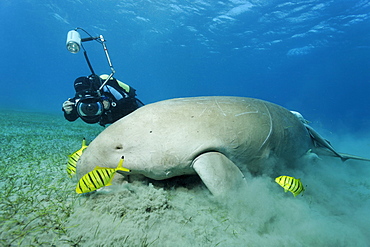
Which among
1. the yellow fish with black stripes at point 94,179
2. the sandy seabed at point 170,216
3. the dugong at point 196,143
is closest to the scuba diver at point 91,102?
the sandy seabed at point 170,216

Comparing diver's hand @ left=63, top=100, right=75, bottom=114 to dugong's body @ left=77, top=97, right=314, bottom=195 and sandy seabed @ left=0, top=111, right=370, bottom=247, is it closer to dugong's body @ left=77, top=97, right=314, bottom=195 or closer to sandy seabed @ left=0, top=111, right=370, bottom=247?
sandy seabed @ left=0, top=111, right=370, bottom=247

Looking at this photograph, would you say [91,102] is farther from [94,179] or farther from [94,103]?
[94,179]

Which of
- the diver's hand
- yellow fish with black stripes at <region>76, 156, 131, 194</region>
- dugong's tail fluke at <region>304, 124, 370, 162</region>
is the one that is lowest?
dugong's tail fluke at <region>304, 124, 370, 162</region>

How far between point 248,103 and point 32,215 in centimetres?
279

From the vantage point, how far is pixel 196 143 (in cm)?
204

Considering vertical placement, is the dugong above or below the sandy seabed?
above

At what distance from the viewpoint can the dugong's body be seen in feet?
6.57

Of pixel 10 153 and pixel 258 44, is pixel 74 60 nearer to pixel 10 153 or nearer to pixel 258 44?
pixel 258 44

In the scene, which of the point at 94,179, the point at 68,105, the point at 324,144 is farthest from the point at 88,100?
the point at 324,144

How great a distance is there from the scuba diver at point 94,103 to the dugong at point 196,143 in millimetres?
2447

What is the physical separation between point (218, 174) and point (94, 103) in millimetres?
3755

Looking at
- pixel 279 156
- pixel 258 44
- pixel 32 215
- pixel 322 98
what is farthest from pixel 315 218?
pixel 322 98

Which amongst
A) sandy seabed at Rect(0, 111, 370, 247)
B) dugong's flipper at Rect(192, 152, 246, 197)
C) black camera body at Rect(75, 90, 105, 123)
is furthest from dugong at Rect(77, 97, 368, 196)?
black camera body at Rect(75, 90, 105, 123)

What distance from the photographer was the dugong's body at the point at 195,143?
2.00m
